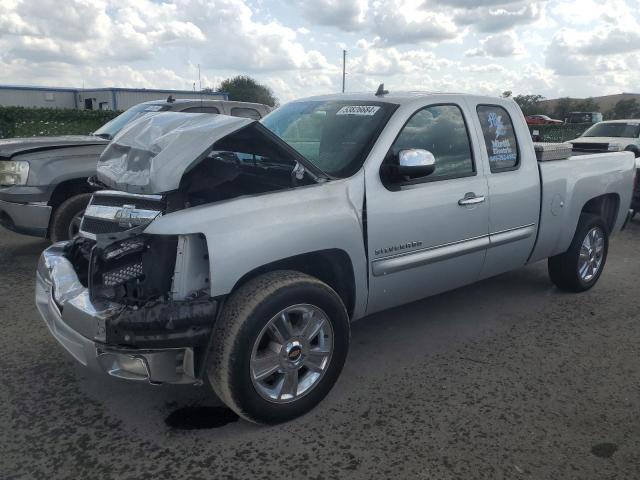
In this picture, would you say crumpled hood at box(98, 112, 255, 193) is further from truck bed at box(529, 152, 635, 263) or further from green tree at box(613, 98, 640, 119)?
green tree at box(613, 98, 640, 119)

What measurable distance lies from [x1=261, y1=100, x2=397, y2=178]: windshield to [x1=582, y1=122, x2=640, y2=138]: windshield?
1013 centimetres

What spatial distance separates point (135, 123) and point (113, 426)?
5.93 feet

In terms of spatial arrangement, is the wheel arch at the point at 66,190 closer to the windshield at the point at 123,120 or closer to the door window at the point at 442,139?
the windshield at the point at 123,120

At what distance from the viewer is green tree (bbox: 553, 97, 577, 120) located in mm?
62625

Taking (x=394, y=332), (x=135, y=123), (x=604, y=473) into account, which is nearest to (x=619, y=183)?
(x=394, y=332)

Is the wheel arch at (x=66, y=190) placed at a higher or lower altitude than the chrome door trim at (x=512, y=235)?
higher

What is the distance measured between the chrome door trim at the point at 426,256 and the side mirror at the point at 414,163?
538 mm

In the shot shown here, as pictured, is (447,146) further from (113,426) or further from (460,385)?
(113,426)

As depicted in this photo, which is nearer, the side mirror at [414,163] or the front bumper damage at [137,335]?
the front bumper damage at [137,335]

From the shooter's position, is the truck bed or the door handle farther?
the truck bed

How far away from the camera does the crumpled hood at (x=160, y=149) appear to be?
9.17ft

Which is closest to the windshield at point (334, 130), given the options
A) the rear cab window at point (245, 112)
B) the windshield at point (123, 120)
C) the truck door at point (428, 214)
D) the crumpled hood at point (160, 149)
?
the truck door at point (428, 214)

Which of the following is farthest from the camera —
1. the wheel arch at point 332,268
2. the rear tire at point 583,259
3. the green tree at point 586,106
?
the green tree at point 586,106

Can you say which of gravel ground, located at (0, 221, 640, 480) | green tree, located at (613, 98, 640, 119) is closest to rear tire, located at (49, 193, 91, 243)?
gravel ground, located at (0, 221, 640, 480)
